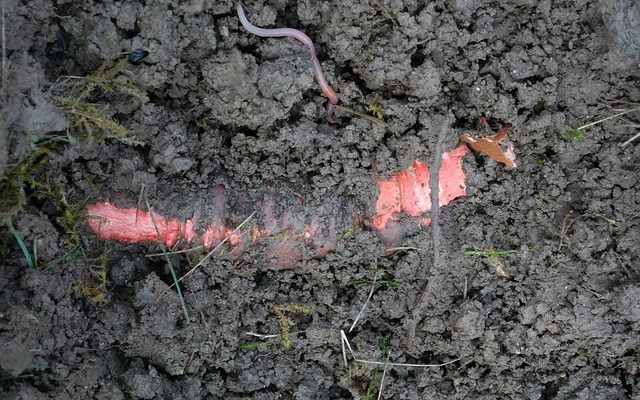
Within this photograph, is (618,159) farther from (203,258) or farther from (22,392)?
(22,392)

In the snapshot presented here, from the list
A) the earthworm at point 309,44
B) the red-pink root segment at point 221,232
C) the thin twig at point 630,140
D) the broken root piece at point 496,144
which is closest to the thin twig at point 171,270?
the red-pink root segment at point 221,232

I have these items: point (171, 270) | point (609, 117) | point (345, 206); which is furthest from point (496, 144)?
point (171, 270)

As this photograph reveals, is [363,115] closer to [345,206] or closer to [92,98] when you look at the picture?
[345,206]

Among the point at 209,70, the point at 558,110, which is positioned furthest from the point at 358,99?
the point at 558,110

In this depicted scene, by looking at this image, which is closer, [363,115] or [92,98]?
[92,98]

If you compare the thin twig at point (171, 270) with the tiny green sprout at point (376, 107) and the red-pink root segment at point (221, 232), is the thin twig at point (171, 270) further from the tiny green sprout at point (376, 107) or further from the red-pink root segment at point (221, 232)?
the tiny green sprout at point (376, 107)

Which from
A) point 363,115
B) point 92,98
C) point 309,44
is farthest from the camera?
point 363,115
